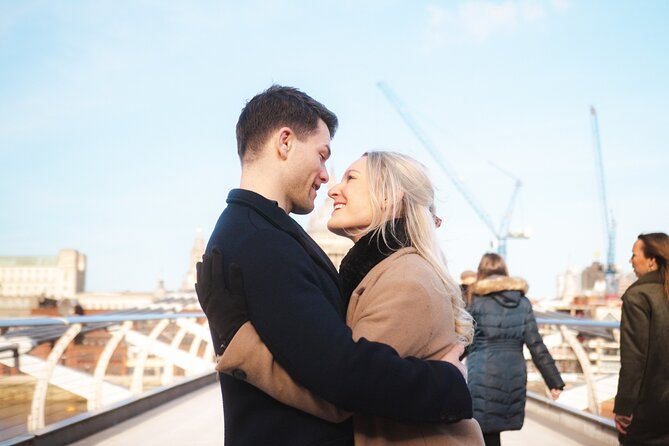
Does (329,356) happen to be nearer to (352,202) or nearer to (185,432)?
(352,202)

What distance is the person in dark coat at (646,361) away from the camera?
4090 mm

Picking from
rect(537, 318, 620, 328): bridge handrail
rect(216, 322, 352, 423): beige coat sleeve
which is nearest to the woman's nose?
rect(216, 322, 352, 423): beige coat sleeve

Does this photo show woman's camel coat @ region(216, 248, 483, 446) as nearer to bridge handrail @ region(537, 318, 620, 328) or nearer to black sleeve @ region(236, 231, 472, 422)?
black sleeve @ region(236, 231, 472, 422)

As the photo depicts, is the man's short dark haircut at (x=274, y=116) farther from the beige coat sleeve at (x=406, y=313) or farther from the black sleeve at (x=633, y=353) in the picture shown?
the black sleeve at (x=633, y=353)

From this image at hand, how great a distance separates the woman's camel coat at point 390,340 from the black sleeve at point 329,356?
0.05 metres

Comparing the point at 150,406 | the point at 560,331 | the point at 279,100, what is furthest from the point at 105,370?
the point at 279,100

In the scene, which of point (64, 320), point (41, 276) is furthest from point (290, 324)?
point (41, 276)

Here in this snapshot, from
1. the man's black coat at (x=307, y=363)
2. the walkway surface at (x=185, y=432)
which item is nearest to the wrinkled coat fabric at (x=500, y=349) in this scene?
the walkway surface at (x=185, y=432)

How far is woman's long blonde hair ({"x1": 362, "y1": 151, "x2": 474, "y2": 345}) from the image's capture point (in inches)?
81.0

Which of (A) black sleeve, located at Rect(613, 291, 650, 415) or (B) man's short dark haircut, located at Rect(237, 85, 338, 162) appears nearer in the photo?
(B) man's short dark haircut, located at Rect(237, 85, 338, 162)

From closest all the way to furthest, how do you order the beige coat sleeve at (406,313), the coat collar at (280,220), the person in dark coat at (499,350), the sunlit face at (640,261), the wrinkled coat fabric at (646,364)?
the beige coat sleeve at (406,313), the coat collar at (280,220), the wrinkled coat fabric at (646,364), the sunlit face at (640,261), the person in dark coat at (499,350)

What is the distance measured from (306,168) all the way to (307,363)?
1.97 ft

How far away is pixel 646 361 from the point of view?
4.13 m

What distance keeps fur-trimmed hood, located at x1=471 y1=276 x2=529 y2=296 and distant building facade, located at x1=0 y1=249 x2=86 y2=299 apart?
184128mm
